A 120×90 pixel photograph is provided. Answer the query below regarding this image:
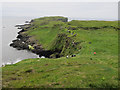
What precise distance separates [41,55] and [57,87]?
59700 mm

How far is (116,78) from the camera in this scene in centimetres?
2011

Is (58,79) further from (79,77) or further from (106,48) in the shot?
(106,48)

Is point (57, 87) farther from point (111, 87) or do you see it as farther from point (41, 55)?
point (41, 55)

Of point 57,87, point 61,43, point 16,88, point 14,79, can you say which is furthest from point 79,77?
point 61,43

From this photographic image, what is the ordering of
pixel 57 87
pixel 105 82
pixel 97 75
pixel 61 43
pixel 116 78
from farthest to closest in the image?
pixel 61 43
pixel 97 75
pixel 116 78
pixel 105 82
pixel 57 87

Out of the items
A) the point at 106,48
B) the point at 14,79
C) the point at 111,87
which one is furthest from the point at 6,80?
the point at 106,48

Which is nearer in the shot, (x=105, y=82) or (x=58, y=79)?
(x=105, y=82)

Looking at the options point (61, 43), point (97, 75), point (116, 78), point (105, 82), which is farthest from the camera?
point (61, 43)

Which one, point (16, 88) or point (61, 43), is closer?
point (16, 88)

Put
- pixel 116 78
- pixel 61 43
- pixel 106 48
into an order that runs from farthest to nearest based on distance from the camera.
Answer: pixel 61 43 < pixel 106 48 < pixel 116 78

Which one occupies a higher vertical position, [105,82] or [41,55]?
[105,82]

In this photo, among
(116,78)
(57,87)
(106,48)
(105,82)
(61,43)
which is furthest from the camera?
(61,43)

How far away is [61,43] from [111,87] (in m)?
56.0

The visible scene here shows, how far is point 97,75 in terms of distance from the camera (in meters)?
21.5
